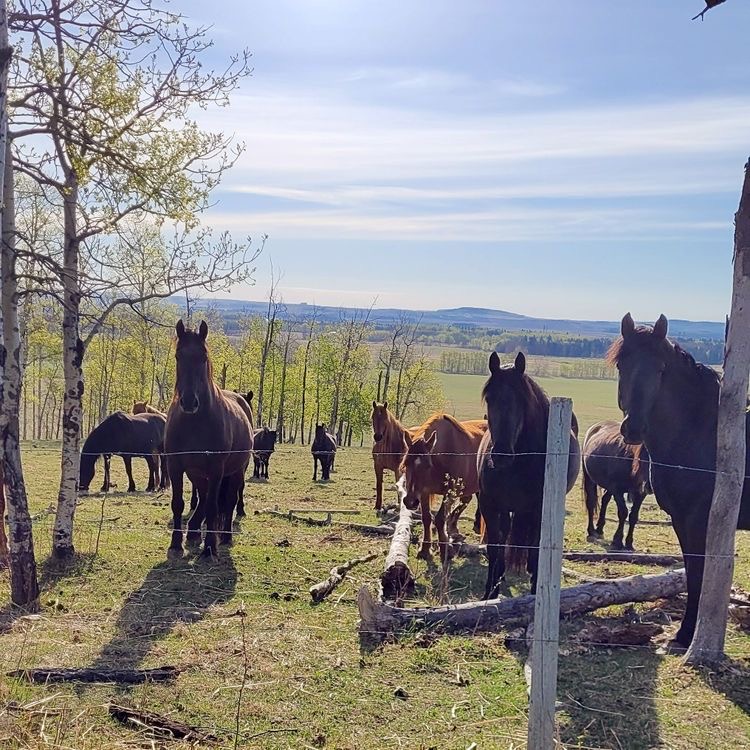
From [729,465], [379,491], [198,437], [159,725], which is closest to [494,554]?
[729,465]

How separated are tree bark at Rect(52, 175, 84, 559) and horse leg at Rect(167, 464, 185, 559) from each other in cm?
118

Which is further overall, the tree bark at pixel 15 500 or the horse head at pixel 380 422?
the horse head at pixel 380 422

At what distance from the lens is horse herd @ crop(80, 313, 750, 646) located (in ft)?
19.7

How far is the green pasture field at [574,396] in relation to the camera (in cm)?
6606

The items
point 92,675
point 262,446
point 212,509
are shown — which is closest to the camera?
point 92,675

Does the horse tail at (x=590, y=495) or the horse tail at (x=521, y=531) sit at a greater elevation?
the horse tail at (x=521, y=531)

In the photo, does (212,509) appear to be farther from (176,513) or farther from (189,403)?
(189,403)

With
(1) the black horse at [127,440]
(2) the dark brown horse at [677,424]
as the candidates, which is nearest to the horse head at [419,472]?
(2) the dark brown horse at [677,424]

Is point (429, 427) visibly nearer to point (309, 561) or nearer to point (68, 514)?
point (309, 561)

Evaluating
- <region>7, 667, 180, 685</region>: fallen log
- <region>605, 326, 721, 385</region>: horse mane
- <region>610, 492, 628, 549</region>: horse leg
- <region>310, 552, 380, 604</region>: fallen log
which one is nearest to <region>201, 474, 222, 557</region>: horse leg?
<region>310, 552, 380, 604</region>: fallen log

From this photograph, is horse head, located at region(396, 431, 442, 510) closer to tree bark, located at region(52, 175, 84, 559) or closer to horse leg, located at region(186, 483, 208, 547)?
horse leg, located at region(186, 483, 208, 547)

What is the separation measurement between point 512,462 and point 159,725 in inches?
149

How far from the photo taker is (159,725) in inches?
170

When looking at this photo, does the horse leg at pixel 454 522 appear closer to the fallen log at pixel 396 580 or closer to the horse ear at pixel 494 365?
the fallen log at pixel 396 580
